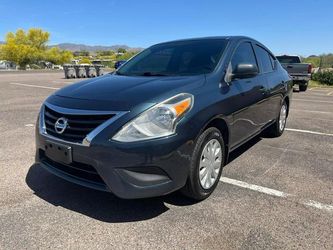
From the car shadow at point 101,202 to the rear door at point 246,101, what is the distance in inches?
45.9

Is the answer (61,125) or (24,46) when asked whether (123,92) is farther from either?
(24,46)

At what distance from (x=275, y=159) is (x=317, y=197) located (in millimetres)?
1355

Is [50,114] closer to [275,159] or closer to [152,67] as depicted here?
[152,67]

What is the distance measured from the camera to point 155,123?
304 centimetres

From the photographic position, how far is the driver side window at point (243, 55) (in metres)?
4.30

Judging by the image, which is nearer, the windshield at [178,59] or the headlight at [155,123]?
the headlight at [155,123]

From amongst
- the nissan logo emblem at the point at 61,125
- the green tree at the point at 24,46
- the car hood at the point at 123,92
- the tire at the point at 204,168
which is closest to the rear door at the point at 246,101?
the tire at the point at 204,168

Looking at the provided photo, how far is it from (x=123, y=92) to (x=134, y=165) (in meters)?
0.78

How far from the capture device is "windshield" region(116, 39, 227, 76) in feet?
13.5

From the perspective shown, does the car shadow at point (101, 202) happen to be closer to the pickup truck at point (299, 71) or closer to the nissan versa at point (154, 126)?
the nissan versa at point (154, 126)

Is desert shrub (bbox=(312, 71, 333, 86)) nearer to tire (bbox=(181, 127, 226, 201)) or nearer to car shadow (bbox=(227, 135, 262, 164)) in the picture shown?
car shadow (bbox=(227, 135, 262, 164))

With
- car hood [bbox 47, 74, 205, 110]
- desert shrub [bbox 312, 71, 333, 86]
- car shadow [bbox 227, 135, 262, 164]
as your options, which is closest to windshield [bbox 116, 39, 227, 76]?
car hood [bbox 47, 74, 205, 110]

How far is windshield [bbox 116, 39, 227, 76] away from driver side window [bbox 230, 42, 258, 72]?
197 millimetres

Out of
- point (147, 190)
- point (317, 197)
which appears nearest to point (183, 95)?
point (147, 190)
